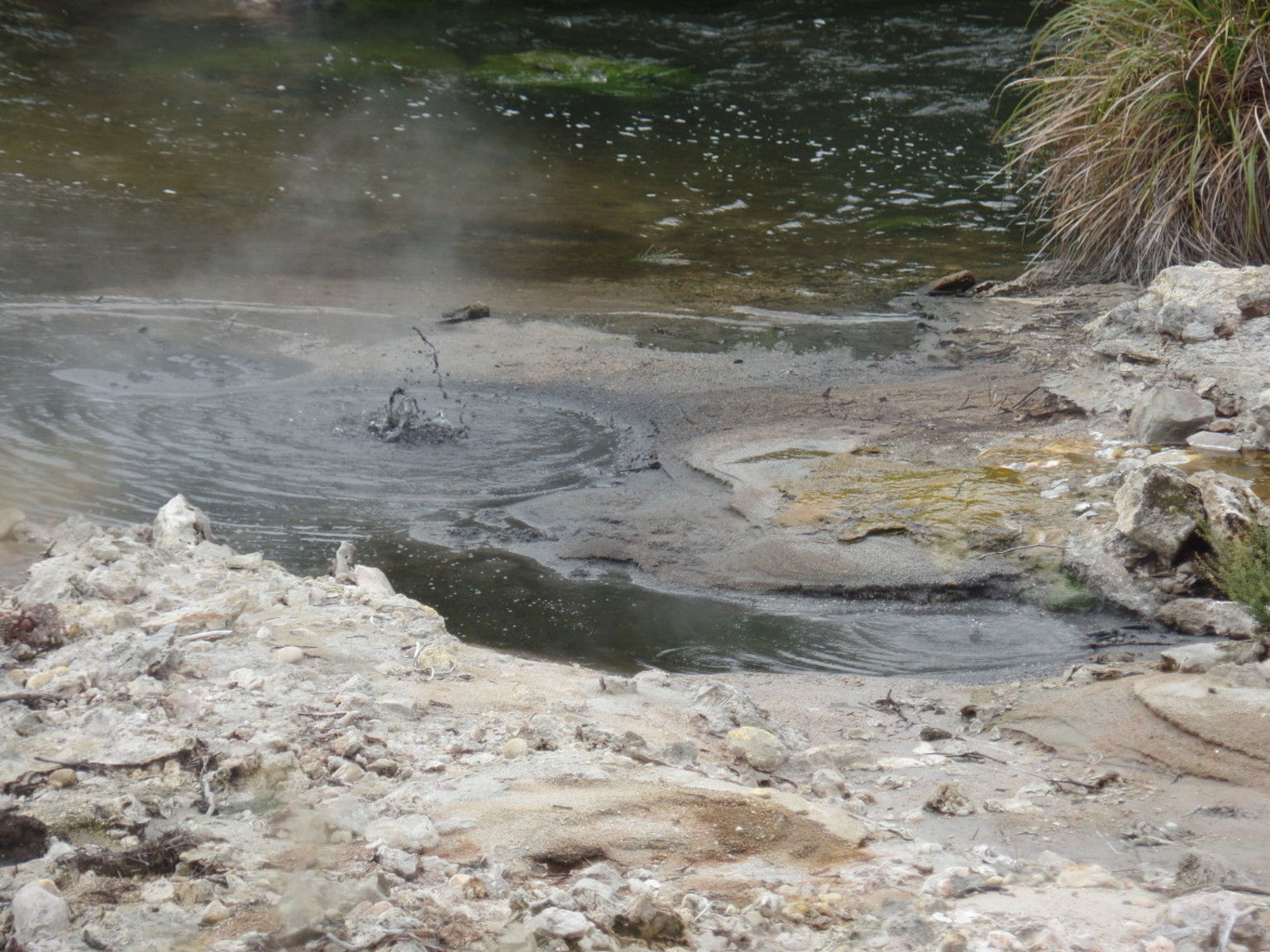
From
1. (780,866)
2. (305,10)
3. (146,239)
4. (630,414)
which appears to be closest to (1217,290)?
(630,414)

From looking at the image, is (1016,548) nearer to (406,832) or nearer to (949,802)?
(949,802)

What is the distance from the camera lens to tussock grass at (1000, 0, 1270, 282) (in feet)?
24.1

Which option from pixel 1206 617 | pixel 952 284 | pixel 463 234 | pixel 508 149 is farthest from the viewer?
pixel 508 149

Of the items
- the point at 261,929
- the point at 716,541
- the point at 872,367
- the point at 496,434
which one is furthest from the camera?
the point at 872,367

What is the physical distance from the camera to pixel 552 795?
286cm

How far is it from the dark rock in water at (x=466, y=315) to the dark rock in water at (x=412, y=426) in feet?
4.74

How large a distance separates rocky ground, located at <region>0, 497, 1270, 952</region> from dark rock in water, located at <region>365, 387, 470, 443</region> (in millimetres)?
2173

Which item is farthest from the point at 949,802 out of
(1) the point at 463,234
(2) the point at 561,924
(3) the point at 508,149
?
(3) the point at 508,149

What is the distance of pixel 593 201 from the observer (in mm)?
11055

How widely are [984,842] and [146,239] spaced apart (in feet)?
25.9

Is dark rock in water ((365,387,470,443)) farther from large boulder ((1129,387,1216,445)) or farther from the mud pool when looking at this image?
large boulder ((1129,387,1216,445))

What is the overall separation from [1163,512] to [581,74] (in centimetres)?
1197

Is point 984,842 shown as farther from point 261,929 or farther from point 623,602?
point 623,602

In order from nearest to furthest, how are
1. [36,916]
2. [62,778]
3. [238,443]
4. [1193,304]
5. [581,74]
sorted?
[36,916], [62,778], [238,443], [1193,304], [581,74]
